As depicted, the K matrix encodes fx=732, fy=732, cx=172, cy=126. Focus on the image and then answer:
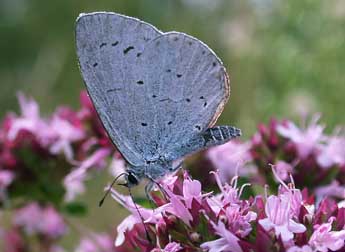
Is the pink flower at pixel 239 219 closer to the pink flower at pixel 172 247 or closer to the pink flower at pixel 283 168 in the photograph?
the pink flower at pixel 172 247

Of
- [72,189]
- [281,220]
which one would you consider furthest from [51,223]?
[281,220]

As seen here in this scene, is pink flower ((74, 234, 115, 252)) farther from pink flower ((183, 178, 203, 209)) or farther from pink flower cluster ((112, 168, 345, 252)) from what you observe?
pink flower ((183, 178, 203, 209))

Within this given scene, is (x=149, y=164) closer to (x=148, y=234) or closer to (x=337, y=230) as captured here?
(x=148, y=234)

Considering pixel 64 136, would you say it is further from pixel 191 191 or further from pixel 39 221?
pixel 191 191

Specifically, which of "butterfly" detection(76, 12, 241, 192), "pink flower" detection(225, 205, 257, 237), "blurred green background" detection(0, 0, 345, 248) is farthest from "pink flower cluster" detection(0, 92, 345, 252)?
"blurred green background" detection(0, 0, 345, 248)

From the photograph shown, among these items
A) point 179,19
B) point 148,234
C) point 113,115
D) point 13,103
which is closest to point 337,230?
point 148,234

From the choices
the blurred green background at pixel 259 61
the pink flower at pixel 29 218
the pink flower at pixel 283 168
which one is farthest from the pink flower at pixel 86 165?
the blurred green background at pixel 259 61

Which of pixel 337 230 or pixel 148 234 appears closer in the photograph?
pixel 337 230
